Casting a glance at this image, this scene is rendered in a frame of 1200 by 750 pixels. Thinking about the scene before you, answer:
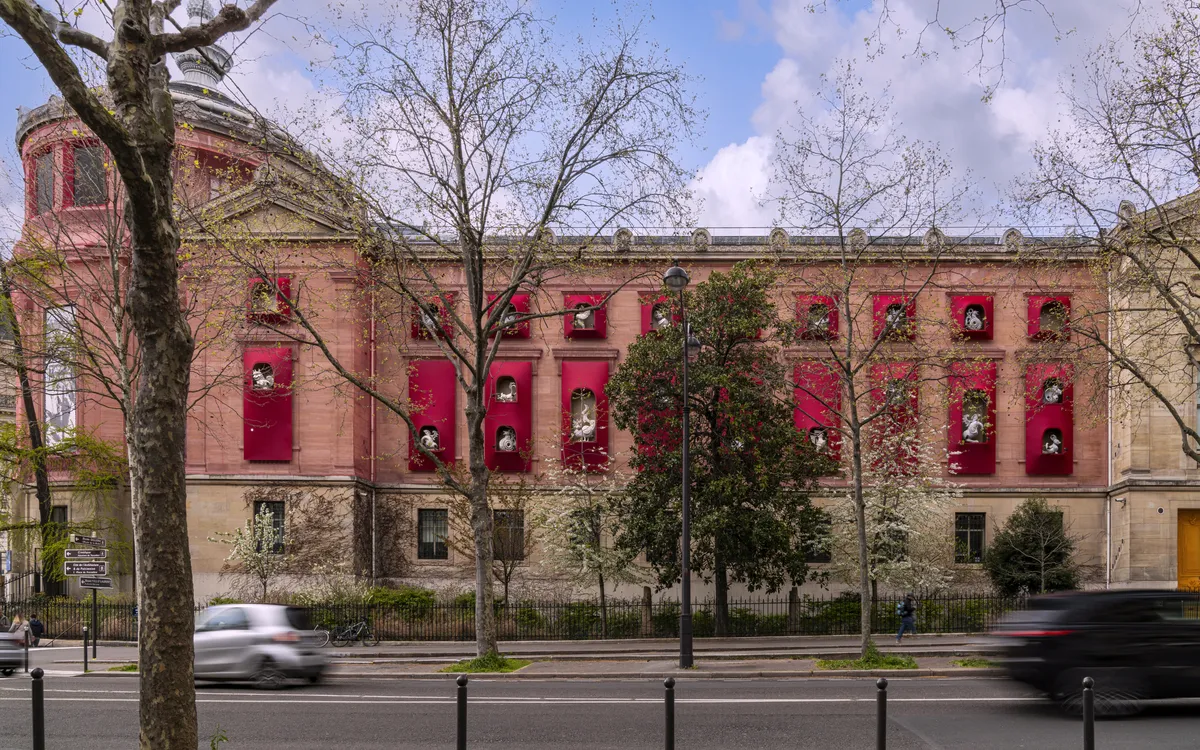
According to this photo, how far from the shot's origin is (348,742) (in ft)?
40.0

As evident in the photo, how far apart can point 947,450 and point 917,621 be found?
8948mm

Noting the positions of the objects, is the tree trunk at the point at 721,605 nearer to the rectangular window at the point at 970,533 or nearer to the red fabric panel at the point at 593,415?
the red fabric panel at the point at 593,415

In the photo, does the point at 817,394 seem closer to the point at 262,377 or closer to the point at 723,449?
the point at 723,449

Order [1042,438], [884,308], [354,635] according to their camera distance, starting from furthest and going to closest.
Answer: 1. [1042,438]
2. [884,308]
3. [354,635]

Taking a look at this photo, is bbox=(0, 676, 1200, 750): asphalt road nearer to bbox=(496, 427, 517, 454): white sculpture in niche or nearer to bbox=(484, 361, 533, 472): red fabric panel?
bbox=(484, 361, 533, 472): red fabric panel

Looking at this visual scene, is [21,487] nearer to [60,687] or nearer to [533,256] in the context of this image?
[60,687]

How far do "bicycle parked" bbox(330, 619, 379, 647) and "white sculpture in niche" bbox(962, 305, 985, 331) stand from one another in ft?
86.6

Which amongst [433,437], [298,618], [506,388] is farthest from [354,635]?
[506,388]

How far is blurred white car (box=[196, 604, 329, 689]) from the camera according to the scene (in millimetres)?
18172

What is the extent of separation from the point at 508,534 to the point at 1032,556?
19628 mm

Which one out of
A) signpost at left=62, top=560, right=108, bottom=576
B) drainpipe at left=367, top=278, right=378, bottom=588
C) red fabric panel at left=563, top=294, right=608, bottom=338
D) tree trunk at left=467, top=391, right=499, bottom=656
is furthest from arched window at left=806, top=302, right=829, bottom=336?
drainpipe at left=367, top=278, right=378, bottom=588

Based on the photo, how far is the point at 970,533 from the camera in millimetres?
40281

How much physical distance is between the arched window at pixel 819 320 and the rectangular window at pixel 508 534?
1491cm

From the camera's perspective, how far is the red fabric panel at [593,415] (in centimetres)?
3925
